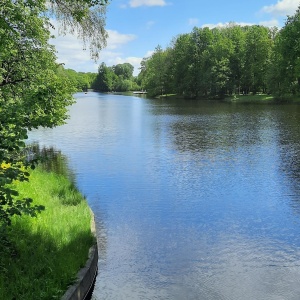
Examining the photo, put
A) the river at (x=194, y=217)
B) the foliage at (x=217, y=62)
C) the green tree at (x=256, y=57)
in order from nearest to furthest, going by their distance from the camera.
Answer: the river at (x=194, y=217) < the green tree at (x=256, y=57) < the foliage at (x=217, y=62)

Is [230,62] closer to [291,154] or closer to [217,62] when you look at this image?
[217,62]

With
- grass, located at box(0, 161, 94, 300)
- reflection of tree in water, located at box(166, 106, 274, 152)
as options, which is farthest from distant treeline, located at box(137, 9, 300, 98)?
grass, located at box(0, 161, 94, 300)

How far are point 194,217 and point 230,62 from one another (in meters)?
88.5

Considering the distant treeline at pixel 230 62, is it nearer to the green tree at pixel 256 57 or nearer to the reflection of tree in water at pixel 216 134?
the green tree at pixel 256 57

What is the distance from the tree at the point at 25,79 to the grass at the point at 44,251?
0.64 m

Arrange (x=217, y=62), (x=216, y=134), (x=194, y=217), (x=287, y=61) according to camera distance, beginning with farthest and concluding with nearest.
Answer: (x=217, y=62) → (x=287, y=61) → (x=216, y=134) → (x=194, y=217)

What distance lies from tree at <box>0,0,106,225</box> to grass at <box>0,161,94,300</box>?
2.10 feet

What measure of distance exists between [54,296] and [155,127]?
34942 millimetres

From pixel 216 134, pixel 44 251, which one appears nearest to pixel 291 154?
pixel 216 134

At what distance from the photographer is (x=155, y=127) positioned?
41188 mm

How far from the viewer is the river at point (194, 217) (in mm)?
8977

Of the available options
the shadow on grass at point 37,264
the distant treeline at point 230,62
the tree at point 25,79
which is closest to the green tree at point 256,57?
the distant treeline at point 230,62

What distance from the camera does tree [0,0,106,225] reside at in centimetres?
630

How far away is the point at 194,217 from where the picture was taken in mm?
13344
